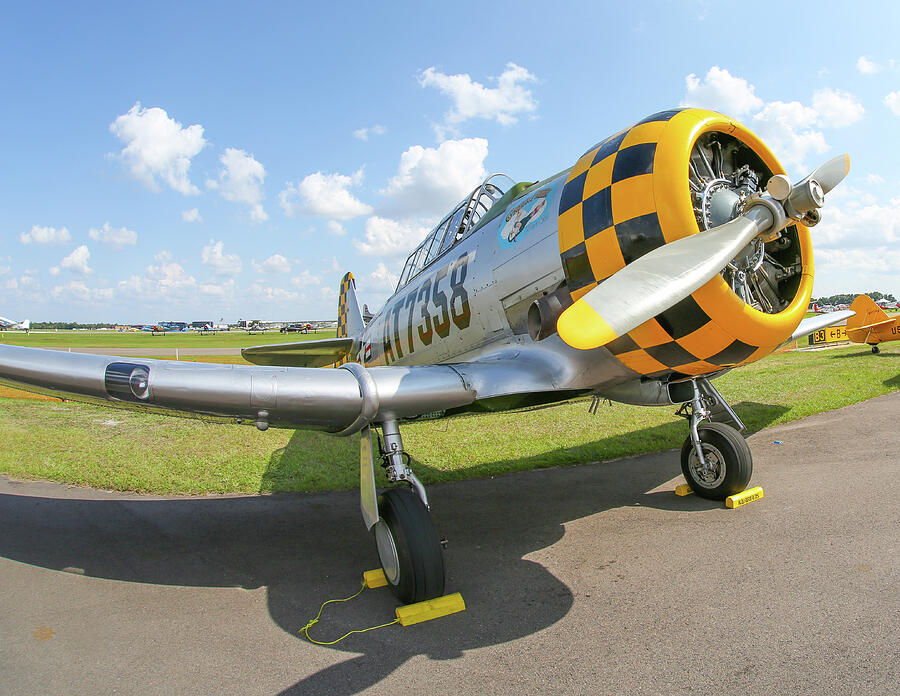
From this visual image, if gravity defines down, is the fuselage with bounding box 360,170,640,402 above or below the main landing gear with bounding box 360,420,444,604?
above

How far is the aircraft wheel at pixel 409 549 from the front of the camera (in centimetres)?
319

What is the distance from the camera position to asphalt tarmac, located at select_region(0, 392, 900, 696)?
8.27 feet

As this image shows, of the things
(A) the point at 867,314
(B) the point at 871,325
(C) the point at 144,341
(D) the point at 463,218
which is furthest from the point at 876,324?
(C) the point at 144,341

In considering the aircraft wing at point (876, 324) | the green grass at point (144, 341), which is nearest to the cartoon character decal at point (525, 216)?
the aircraft wing at point (876, 324)

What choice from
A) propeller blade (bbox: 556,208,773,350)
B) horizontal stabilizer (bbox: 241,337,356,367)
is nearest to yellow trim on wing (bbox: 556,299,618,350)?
propeller blade (bbox: 556,208,773,350)

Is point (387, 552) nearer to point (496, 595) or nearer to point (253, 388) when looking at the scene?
point (496, 595)

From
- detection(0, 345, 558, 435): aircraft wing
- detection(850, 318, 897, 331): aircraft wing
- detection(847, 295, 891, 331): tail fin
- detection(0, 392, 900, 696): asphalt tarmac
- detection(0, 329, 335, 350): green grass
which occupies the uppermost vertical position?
detection(0, 329, 335, 350): green grass

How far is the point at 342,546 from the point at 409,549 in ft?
4.36

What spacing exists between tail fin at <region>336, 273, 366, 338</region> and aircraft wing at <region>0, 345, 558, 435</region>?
7314 mm

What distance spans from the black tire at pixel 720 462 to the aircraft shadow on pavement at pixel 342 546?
6.6 inches

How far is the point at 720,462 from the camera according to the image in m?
4.80

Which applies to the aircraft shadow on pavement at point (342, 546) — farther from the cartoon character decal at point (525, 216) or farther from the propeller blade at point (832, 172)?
the propeller blade at point (832, 172)

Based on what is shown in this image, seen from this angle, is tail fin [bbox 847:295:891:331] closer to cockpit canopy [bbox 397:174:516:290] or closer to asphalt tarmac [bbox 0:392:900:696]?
asphalt tarmac [bbox 0:392:900:696]

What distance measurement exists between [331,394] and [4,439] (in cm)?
838
